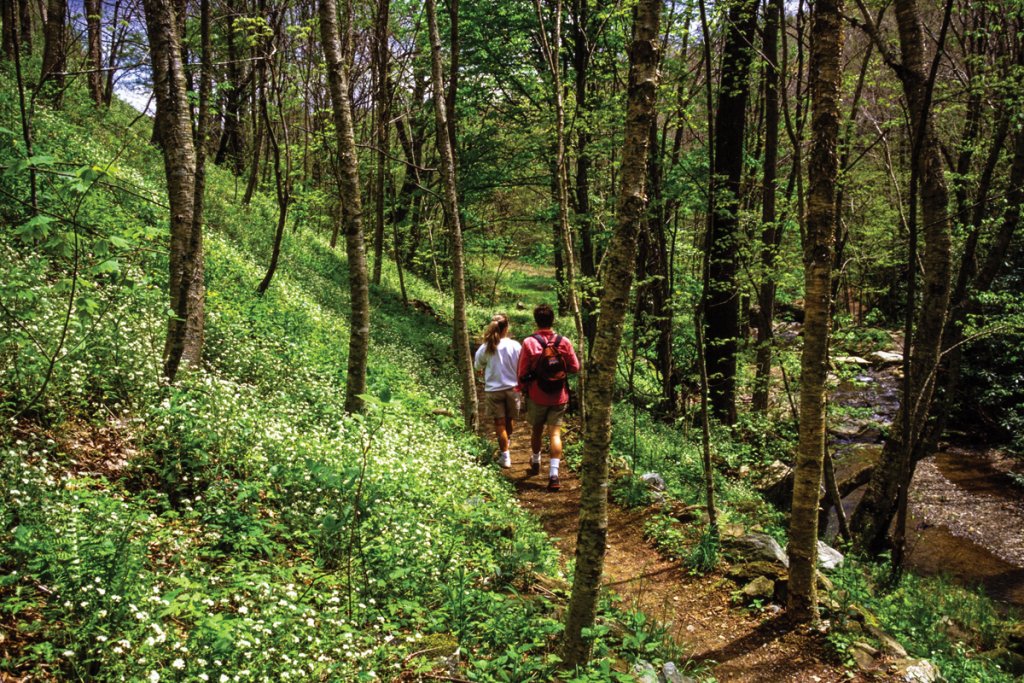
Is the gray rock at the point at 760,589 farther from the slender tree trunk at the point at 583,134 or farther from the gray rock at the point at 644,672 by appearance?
the slender tree trunk at the point at 583,134

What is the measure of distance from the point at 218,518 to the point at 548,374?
4.93 metres

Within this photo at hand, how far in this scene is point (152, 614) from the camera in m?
3.09

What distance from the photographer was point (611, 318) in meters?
3.41

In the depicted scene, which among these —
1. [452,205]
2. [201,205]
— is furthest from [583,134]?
[201,205]

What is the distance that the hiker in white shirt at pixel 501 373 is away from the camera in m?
8.97

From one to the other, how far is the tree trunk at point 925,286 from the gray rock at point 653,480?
113 inches

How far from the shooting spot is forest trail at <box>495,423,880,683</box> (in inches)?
193

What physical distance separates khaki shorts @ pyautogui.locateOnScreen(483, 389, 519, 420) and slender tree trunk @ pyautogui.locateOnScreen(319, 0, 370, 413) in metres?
2.35

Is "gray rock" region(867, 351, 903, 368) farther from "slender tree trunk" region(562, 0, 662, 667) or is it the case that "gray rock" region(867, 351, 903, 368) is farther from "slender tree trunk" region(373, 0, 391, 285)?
"slender tree trunk" region(562, 0, 662, 667)

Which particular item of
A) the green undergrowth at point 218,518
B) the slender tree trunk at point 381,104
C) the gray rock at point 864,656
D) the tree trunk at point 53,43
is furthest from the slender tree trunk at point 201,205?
the gray rock at point 864,656

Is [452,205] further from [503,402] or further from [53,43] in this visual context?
[53,43]

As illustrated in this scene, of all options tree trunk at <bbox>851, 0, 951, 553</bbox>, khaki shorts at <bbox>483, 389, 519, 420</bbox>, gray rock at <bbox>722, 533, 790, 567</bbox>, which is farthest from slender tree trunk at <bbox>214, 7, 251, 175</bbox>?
gray rock at <bbox>722, 533, 790, 567</bbox>

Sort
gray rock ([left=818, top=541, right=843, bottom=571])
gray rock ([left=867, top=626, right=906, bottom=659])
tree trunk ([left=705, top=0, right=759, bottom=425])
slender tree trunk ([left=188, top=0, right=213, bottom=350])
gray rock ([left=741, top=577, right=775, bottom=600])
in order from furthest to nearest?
tree trunk ([left=705, top=0, right=759, bottom=425]) → slender tree trunk ([left=188, top=0, right=213, bottom=350]) → gray rock ([left=818, top=541, right=843, bottom=571]) → gray rock ([left=741, top=577, right=775, bottom=600]) → gray rock ([left=867, top=626, right=906, bottom=659])

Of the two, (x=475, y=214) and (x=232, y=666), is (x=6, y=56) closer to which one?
(x=475, y=214)
